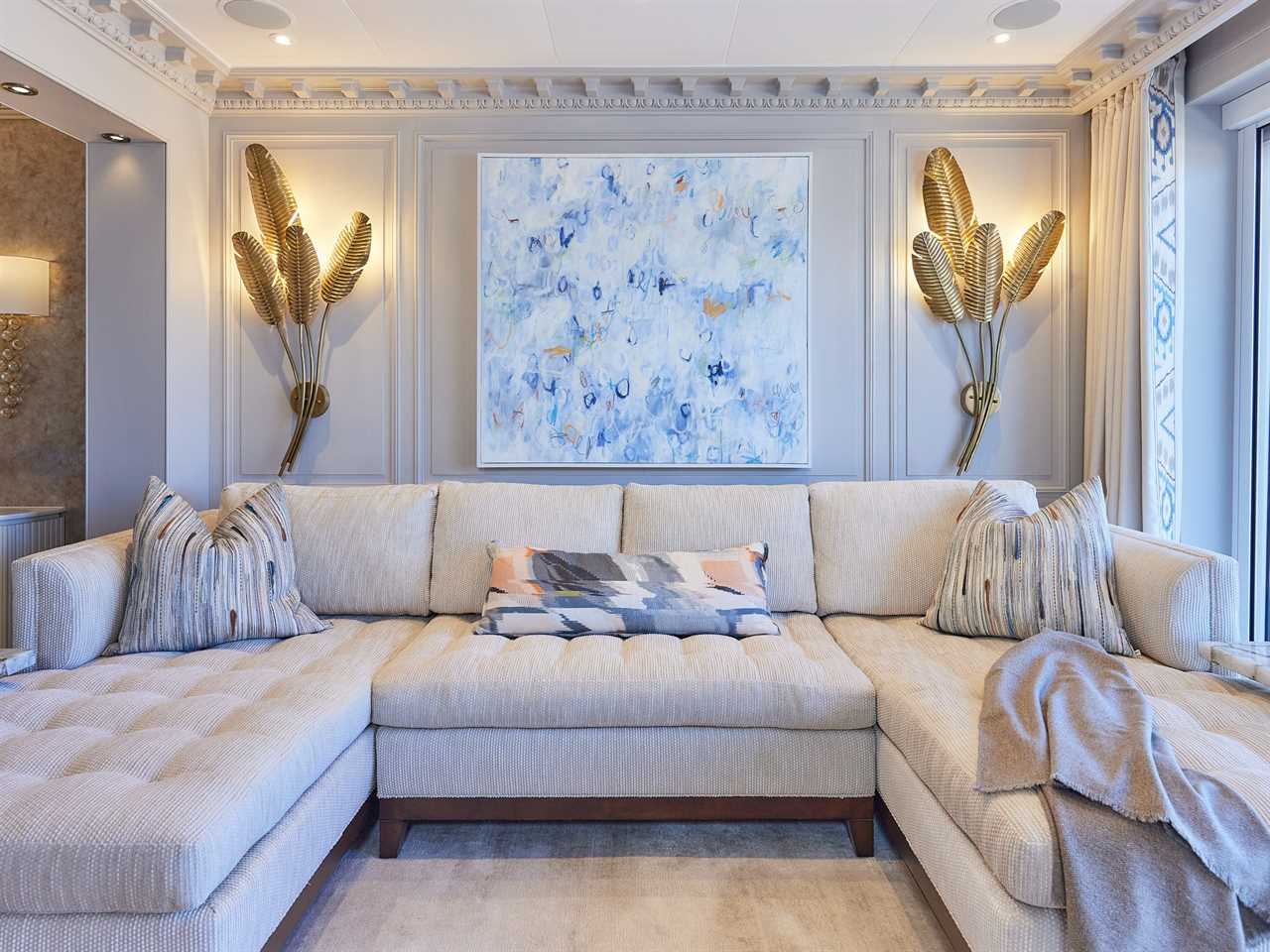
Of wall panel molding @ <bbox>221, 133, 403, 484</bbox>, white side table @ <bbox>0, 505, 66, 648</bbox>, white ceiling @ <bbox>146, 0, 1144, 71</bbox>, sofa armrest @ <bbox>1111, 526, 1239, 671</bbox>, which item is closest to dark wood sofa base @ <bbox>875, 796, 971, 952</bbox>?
sofa armrest @ <bbox>1111, 526, 1239, 671</bbox>

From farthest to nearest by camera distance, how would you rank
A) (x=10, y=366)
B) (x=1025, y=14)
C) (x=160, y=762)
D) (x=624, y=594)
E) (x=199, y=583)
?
(x=10, y=366) < (x=1025, y=14) < (x=624, y=594) < (x=199, y=583) < (x=160, y=762)

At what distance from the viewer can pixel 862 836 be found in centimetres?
208

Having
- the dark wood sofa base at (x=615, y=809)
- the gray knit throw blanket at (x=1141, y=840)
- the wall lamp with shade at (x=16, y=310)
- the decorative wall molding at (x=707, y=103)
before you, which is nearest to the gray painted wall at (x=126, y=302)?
the wall lamp with shade at (x=16, y=310)

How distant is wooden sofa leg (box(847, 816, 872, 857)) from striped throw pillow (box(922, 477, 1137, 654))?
68 cm

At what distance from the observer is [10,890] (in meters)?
1.30

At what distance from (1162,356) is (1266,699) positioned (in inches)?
59.4

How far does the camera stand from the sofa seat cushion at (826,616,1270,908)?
4.46 ft

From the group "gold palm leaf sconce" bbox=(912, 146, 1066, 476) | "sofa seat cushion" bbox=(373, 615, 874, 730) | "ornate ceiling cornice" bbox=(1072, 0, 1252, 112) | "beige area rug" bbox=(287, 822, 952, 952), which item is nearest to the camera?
"beige area rug" bbox=(287, 822, 952, 952)

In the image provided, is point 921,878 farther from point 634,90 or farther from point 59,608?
point 634,90

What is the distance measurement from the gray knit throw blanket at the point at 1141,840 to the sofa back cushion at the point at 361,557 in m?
1.81

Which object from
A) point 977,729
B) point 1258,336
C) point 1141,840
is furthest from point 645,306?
point 1141,840

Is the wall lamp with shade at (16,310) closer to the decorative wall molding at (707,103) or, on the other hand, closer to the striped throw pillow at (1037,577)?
the decorative wall molding at (707,103)

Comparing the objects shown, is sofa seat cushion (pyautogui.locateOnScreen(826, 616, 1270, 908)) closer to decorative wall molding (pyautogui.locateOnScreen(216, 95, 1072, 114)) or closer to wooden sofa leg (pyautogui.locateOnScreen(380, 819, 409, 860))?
wooden sofa leg (pyautogui.locateOnScreen(380, 819, 409, 860))

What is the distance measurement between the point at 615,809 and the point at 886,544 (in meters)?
1.24
